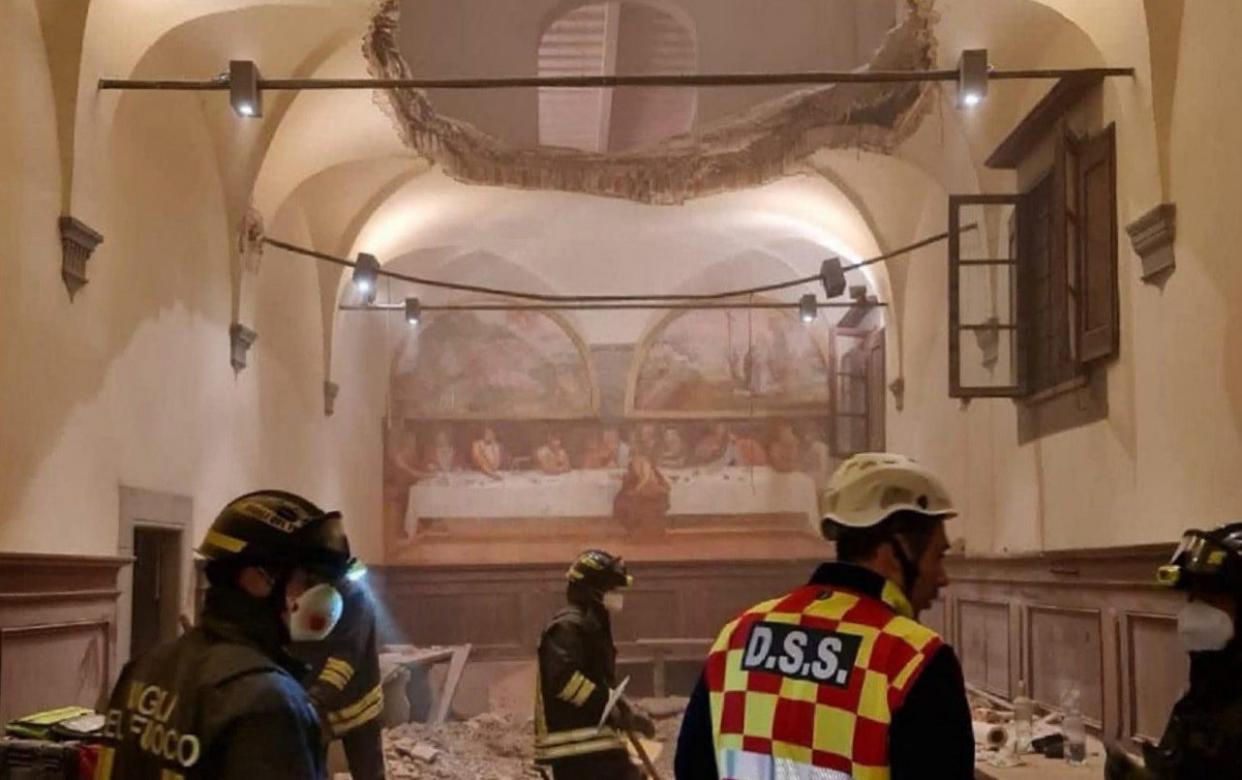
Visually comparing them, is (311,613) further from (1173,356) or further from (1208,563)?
(1173,356)

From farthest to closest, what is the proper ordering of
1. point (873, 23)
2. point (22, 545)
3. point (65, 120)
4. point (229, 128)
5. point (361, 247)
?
point (361, 247)
point (873, 23)
point (229, 128)
point (65, 120)
point (22, 545)

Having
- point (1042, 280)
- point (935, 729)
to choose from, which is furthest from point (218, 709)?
point (1042, 280)

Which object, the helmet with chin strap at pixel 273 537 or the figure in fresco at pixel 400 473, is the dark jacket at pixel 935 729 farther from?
the figure in fresco at pixel 400 473

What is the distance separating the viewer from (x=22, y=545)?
7.75 m

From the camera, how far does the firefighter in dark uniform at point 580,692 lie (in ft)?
24.8

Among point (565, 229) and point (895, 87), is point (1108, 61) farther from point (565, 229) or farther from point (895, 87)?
point (565, 229)

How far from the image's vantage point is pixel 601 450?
19.8 metres

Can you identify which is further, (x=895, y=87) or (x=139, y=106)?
(x=895, y=87)

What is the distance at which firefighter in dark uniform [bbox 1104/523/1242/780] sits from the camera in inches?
144

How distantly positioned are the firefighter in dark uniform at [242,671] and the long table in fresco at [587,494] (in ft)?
53.6

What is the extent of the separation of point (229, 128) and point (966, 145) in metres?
5.91

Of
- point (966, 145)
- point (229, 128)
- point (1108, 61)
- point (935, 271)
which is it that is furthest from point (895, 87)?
point (229, 128)

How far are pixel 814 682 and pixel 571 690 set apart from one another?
14.5 ft

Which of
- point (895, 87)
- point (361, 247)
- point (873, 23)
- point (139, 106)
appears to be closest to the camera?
point (139, 106)
